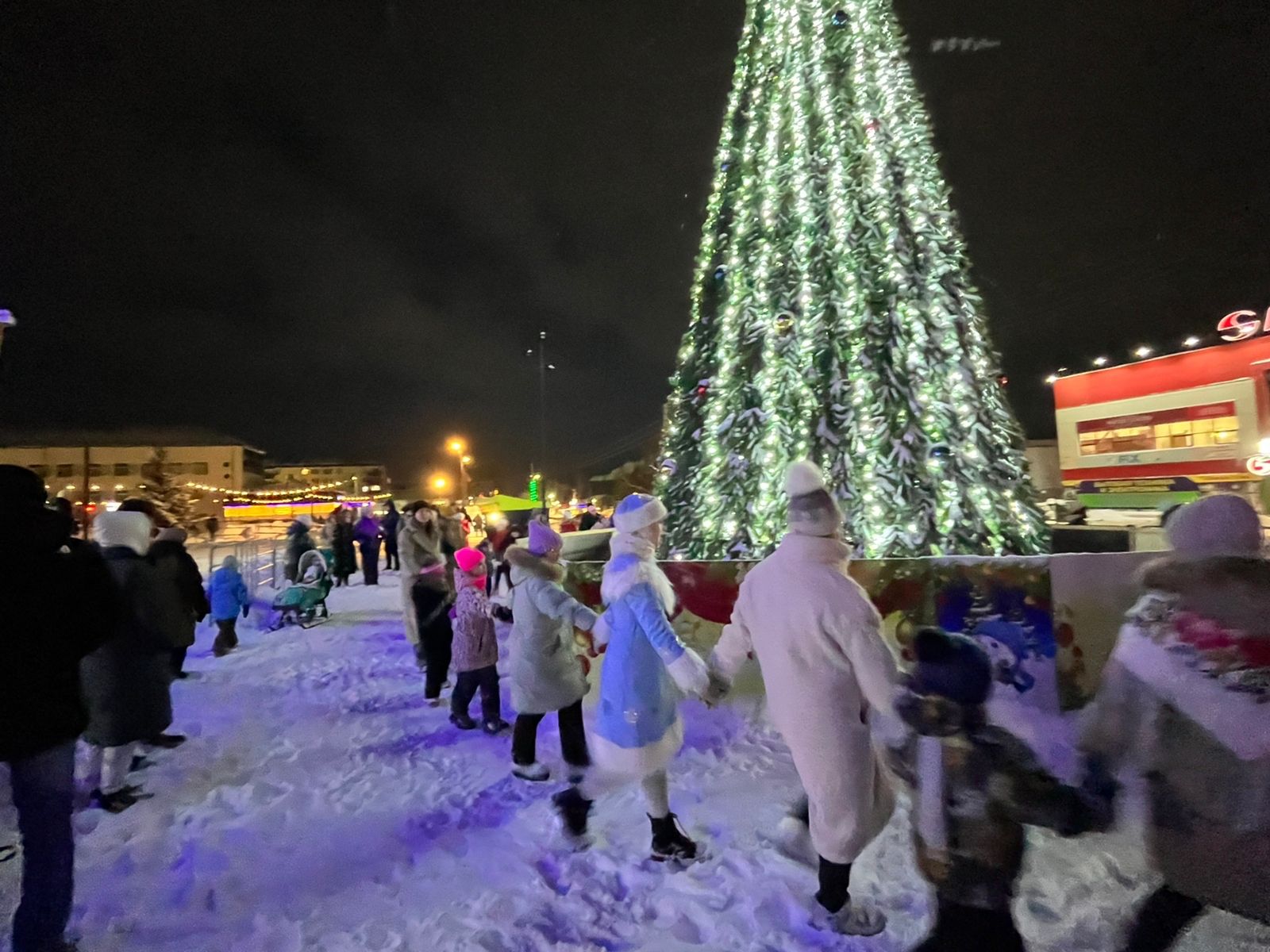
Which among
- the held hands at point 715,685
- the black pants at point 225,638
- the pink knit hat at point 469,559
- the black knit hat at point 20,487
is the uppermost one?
the black knit hat at point 20,487

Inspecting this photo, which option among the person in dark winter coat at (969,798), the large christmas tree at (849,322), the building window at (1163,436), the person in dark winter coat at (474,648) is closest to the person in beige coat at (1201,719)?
the person in dark winter coat at (969,798)

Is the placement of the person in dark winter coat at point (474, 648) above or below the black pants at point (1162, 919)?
above

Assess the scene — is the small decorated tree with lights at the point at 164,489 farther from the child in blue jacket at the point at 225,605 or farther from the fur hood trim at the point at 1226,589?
the fur hood trim at the point at 1226,589

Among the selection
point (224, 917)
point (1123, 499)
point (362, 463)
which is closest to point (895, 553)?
point (224, 917)

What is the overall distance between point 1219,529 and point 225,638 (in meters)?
10.1

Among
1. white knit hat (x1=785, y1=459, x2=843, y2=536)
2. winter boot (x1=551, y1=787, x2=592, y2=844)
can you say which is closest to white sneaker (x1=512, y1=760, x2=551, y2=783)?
winter boot (x1=551, y1=787, x2=592, y2=844)

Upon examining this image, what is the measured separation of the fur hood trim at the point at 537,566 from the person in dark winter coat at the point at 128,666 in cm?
224

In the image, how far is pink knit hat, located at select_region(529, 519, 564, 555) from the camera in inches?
175

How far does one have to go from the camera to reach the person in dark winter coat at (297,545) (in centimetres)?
1076

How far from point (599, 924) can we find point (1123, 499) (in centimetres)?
3334

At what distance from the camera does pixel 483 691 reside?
578 centimetres

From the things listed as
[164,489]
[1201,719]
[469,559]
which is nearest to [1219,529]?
[1201,719]

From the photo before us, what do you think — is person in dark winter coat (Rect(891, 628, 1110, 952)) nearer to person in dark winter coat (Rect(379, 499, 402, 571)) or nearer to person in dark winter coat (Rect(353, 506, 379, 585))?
person in dark winter coat (Rect(353, 506, 379, 585))

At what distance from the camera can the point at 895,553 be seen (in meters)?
6.29
